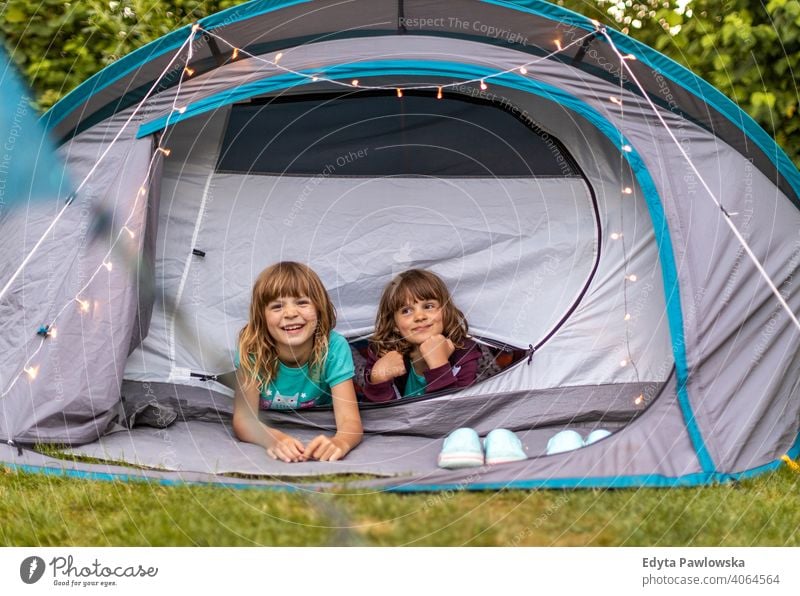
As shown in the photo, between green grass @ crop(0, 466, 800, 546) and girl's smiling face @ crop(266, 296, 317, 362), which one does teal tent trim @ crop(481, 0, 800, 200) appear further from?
girl's smiling face @ crop(266, 296, 317, 362)

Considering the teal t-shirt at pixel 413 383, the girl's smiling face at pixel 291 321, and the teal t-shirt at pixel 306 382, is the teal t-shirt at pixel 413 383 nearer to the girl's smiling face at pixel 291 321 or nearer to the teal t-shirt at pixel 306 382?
the teal t-shirt at pixel 306 382

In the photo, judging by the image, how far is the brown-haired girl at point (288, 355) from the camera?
2.97 metres

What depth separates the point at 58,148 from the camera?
9.77 feet

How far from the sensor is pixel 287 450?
2742mm

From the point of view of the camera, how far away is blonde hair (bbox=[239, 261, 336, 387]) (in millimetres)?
3012

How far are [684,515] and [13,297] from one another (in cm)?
206

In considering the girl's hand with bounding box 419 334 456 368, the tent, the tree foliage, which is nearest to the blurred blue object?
the tent

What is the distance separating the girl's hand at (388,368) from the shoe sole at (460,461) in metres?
0.66

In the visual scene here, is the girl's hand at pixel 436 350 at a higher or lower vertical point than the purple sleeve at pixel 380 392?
higher

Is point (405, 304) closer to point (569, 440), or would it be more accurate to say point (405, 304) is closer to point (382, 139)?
point (382, 139)

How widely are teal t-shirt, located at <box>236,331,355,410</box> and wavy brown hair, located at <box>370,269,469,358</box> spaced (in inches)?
11.7

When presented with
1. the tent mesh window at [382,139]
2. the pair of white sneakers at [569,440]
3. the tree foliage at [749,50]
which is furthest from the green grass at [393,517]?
the tree foliage at [749,50]
